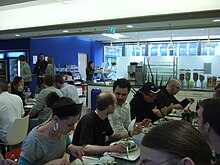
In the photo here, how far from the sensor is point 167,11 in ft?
16.3

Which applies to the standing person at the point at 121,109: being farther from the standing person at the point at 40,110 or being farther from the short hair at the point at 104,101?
the standing person at the point at 40,110

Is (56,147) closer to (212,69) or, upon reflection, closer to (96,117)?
(96,117)

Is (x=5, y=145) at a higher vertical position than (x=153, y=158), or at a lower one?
lower

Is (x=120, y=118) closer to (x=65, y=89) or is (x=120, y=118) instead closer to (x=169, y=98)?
(x=169, y=98)

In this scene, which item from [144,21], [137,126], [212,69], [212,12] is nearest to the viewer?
[137,126]

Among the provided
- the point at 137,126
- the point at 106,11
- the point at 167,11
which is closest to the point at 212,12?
the point at 167,11

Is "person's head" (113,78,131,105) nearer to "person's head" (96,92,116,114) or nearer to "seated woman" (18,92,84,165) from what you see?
"person's head" (96,92,116,114)

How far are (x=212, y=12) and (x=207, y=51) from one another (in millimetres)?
6424

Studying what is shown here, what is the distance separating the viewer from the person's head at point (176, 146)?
0.75 meters

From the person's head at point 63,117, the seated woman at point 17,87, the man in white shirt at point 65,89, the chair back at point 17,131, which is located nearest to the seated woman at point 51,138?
the person's head at point 63,117

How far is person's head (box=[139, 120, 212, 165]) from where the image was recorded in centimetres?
75

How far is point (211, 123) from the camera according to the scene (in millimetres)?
1630

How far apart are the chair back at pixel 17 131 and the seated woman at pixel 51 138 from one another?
1.53 meters

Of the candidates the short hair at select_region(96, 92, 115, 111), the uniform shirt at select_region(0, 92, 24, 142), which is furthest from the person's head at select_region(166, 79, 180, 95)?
the uniform shirt at select_region(0, 92, 24, 142)
